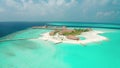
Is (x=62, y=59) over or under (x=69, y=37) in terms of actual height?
under

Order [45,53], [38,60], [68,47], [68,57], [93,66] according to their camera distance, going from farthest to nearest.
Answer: [68,47], [45,53], [68,57], [38,60], [93,66]

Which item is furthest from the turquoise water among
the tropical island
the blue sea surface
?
the tropical island

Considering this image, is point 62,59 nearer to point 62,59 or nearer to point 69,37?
point 62,59

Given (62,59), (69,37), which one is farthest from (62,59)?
(69,37)

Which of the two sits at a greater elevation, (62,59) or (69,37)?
(69,37)

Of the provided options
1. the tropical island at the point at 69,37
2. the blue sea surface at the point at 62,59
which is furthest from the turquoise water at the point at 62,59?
the tropical island at the point at 69,37

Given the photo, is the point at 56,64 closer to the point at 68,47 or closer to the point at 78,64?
the point at 78,64

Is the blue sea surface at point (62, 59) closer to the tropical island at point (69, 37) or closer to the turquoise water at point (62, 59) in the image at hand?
the turquoise water at point (62, 59)

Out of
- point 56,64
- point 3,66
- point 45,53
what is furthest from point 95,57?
point 3,66

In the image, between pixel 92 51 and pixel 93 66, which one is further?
pixel 92 51

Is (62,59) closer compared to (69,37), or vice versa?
(62,59)

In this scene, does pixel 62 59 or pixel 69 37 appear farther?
pixel 69 37
